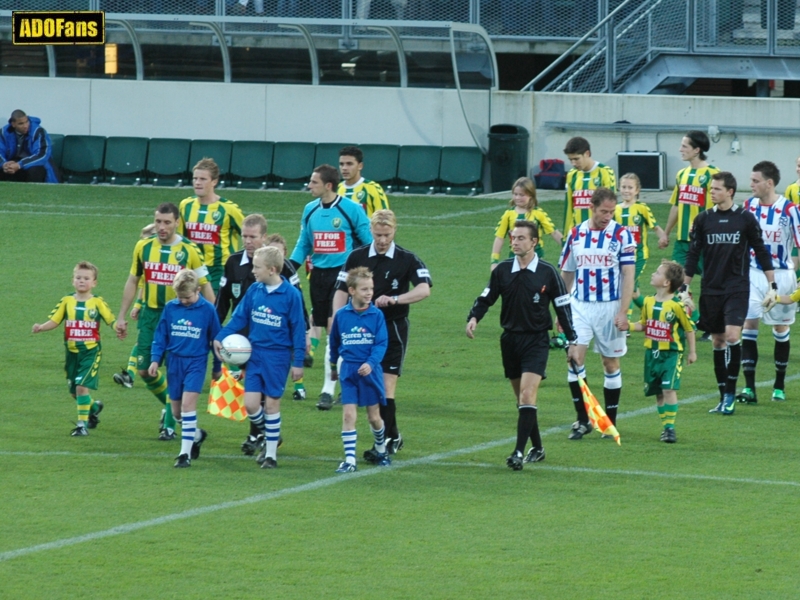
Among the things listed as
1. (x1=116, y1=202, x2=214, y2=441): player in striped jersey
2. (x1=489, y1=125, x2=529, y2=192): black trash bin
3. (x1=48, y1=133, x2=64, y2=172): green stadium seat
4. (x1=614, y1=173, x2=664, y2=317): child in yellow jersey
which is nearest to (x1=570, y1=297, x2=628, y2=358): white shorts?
(x1=116, y1=202, x2=214, y2=441): player in striped jersey

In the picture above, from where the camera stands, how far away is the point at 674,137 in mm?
27250

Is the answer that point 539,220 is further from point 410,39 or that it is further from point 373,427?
point 410,39

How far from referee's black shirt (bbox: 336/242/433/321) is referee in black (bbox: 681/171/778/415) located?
2595 millimetres

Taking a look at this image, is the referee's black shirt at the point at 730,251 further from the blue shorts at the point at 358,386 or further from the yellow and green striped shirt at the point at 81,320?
the yellow and green striped shirt at the point at 81,320

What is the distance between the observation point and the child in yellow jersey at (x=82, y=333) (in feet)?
34.2

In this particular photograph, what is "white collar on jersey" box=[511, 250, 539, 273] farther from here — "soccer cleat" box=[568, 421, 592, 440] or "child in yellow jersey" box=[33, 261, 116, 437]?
"child in yellow jersey" box=[33, 261, 116, 437]

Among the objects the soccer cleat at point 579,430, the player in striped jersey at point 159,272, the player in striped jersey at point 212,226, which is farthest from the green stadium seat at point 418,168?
the soccer cleat at point 579,430

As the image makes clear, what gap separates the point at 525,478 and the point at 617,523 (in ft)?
3.92

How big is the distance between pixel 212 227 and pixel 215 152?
58.0ft

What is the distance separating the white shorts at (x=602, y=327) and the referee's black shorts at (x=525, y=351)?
96cm

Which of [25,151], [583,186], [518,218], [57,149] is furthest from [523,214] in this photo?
[57,149]

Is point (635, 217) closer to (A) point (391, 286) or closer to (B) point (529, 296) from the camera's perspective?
(A) point (391, 286)

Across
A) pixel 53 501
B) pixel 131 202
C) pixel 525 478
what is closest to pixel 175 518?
pixel 53 501

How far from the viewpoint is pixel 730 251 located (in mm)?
11477
